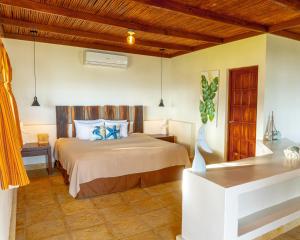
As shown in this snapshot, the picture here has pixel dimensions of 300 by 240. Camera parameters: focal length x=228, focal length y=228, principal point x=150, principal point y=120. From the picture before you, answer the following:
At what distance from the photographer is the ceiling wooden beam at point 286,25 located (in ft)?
10.5

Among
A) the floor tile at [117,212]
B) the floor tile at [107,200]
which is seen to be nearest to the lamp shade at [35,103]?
the floor tile at [107,200]

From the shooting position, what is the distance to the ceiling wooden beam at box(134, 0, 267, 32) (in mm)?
2699

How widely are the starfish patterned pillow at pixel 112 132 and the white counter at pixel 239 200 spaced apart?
276 centimetres

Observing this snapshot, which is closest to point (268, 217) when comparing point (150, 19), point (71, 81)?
point (150, 19)

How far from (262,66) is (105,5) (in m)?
2.54

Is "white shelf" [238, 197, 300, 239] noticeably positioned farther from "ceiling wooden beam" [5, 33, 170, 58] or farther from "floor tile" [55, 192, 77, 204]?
"ceiling wooden beam" [5, 33, 170, 58]

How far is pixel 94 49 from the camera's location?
4.85 metres

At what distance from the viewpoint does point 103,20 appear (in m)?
3.22

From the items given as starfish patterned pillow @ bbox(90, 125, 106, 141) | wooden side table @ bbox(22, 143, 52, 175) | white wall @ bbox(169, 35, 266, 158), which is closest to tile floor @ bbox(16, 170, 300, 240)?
wooden side table @ bbox(22, 143, 52, 175)

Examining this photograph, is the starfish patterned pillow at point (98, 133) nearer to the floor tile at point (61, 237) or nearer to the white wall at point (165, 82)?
the white wall at point (165, 82)

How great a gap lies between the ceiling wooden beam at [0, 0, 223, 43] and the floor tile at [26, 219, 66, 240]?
255 cm

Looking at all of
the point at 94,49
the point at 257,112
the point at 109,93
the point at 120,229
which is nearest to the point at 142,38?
the point at 94,49

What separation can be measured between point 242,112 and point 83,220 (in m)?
3.12

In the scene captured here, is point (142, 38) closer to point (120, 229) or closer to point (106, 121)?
point (106, 121)
